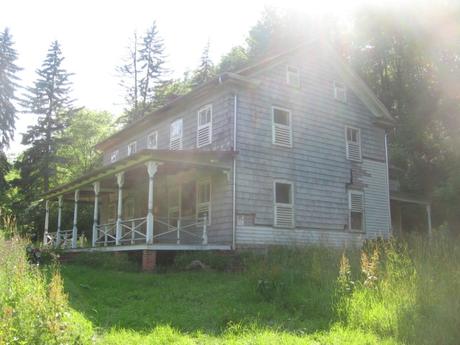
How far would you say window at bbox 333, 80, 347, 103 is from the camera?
19906 mm

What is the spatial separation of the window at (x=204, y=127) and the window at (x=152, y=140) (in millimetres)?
3969

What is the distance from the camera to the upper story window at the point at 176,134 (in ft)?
62.5

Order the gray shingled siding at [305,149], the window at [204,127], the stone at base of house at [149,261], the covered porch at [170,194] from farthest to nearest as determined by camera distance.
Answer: the window at [204,127] < the gray shingled siding at [305,149] < the covered porch at [170,194] < the stone at base of house at [149,261]

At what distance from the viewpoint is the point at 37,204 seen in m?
33.6

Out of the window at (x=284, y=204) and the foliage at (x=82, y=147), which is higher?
the foliage at (x=82, y=147)

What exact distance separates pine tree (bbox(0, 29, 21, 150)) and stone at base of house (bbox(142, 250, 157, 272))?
2954 centimetres

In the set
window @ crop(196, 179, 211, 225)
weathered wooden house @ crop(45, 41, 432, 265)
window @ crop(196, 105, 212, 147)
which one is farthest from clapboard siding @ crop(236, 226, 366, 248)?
window @ crop(196, 105, 212, 147)

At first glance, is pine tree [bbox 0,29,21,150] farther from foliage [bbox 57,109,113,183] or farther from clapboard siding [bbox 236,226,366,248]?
clapboard siding [bbox 236,226,366,248]

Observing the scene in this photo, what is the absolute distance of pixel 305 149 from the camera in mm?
18031

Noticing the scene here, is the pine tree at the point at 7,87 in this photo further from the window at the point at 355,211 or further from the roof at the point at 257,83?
the window at the point at 355,211

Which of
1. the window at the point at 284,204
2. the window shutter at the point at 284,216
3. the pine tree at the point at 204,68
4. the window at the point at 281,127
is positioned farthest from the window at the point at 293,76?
the pine tree at the point at 204,68

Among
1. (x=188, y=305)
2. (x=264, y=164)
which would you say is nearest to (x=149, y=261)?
(x=188, y=305)

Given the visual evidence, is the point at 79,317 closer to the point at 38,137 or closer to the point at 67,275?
the point at 67,275

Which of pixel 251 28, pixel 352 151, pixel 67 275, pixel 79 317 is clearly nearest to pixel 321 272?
pixel 79 317
